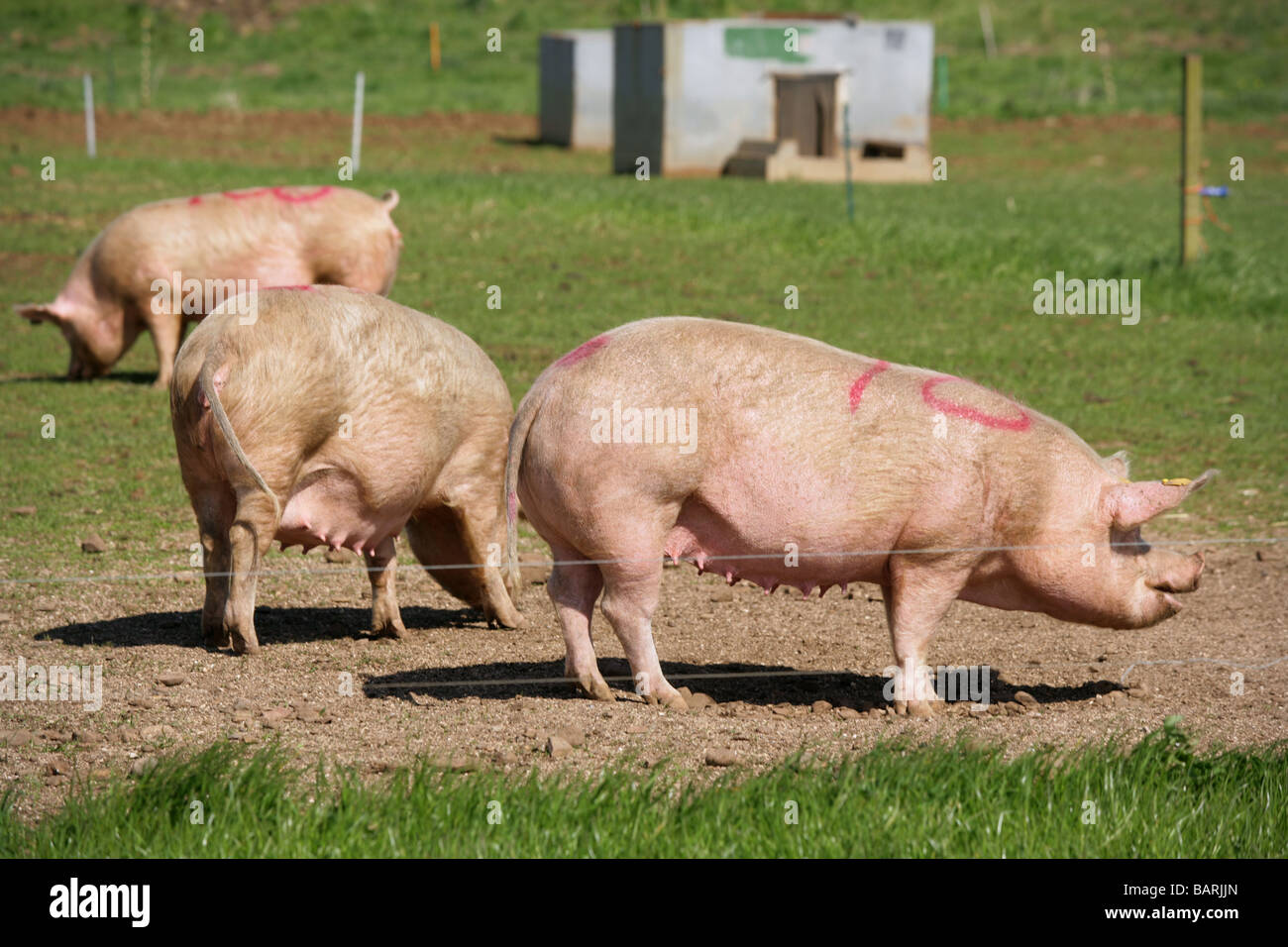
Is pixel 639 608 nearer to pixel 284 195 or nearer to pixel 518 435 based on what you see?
pixel 518 435

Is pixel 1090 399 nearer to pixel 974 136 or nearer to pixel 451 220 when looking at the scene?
pixel 451 220

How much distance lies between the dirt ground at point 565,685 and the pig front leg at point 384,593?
0.11 m

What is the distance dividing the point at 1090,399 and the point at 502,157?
683 inches

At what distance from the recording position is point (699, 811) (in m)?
4.42

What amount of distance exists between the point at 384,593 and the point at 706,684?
152cm

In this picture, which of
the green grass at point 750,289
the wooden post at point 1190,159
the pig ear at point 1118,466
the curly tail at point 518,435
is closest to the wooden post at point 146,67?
the green grass at point 750,289

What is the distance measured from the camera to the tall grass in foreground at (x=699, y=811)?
4.20 meters

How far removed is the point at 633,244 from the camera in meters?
17.3

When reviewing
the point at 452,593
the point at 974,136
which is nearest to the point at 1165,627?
the point at 452,593

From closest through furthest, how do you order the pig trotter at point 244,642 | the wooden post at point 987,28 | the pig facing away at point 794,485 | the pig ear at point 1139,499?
the pig facing away at point 794,485 → the pig ear at point 1139,499 → the pig trotter at point 244,642 → the wooden post at point 987,28

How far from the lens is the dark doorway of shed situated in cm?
2733

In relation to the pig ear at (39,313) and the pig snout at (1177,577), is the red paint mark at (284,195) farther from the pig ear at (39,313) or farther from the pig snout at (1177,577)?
the pig snout at (1177,577)

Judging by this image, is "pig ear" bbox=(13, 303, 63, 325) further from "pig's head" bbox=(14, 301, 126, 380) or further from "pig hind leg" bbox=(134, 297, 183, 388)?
"pig hind leg" bbox=(134, 297, 183, 388)

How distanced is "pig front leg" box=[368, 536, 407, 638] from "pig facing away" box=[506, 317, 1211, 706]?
1.20 m
